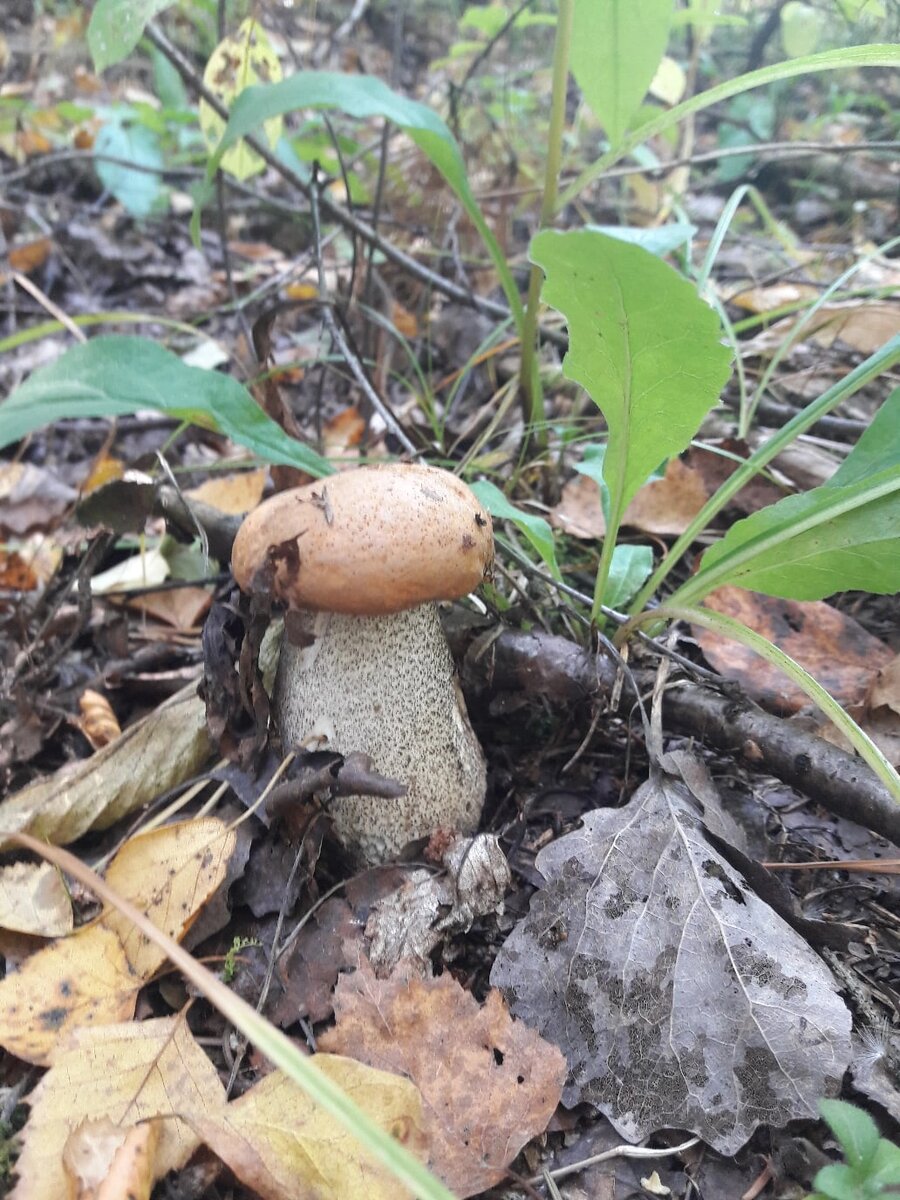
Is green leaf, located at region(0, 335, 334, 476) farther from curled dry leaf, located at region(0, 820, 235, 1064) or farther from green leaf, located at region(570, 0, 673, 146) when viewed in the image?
green leaf, located at region(570, 0, 673, 146)

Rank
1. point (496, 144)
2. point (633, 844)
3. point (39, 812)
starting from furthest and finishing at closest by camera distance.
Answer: point (496, 144) < point (39, 812) < point (633, 844)

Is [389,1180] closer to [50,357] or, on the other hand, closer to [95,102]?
[50,357]

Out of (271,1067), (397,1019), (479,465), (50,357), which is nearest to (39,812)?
(271,1067)

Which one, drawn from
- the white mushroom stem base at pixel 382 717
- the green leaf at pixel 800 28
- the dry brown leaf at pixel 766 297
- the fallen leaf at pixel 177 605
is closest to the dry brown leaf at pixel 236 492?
the fallen leaf at pixel 177 605

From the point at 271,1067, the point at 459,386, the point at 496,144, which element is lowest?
the point at 271,1067

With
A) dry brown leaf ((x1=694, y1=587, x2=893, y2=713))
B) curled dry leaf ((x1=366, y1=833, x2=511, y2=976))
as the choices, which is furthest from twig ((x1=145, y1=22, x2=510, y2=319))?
curled dry leaf ((x1=366, y1=833, x2=511, y2=976))
